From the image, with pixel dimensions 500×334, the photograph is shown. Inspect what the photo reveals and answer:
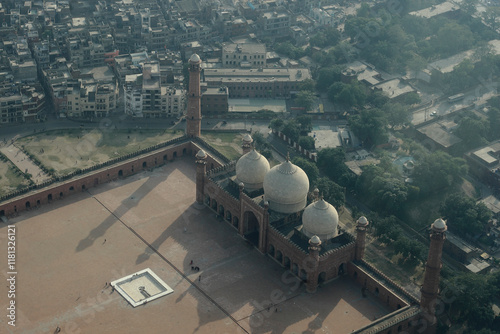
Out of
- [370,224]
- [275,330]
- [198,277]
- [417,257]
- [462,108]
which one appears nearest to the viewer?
[275,330]

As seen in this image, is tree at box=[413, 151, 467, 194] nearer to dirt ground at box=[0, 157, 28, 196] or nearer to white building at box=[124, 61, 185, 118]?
white building at box=[124, 61, 185, 118]

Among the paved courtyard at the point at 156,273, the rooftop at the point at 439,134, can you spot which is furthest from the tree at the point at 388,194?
the paved courtyard at the point at 156,273

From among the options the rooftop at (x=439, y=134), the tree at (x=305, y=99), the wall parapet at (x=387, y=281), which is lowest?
the rooftop at (x=439, y=134)

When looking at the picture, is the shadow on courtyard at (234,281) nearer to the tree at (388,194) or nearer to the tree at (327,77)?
the tree at (388,194)

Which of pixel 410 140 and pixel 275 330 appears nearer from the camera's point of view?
pixel 275 330

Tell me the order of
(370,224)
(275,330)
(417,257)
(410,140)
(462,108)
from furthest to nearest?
1. (462,108)
2. (410,140)
3. (370,224)
4. (417,257)
5. (275,330)

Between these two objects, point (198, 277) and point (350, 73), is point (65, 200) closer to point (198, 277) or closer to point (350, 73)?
point (198, 277)

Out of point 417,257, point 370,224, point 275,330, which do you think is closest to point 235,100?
point 370,224
